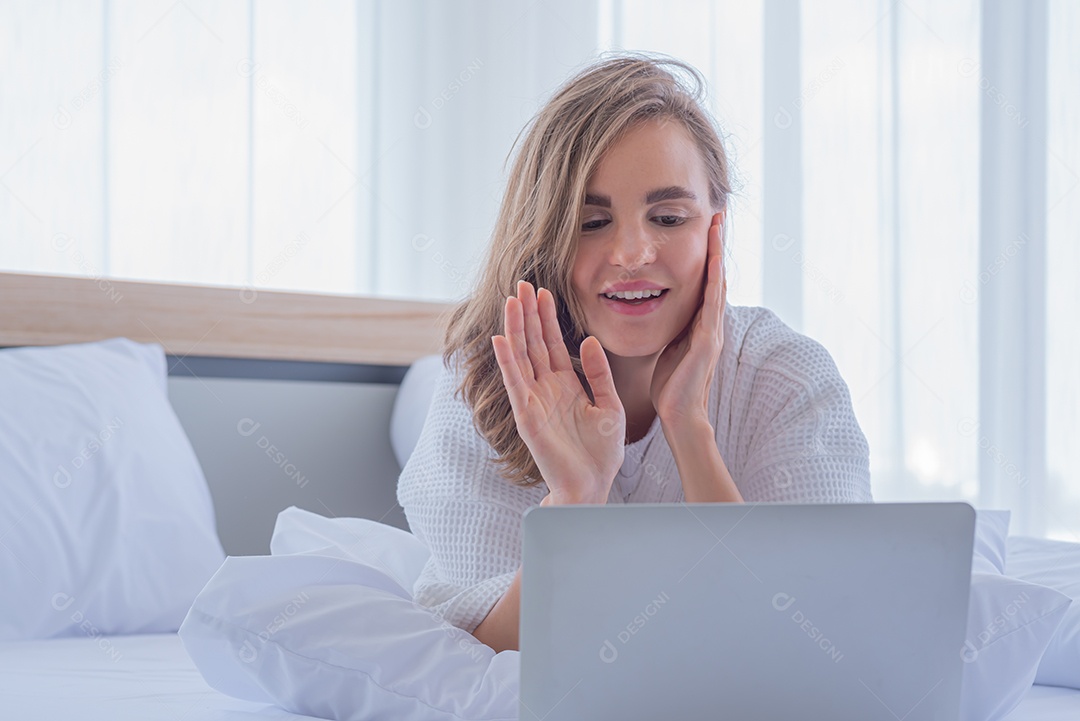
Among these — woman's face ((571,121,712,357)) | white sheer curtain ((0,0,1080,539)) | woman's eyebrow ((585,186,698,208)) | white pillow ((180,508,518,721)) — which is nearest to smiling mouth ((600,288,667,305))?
woman's face ((571,121,712,357))

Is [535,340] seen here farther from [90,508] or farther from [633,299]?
[90,508]

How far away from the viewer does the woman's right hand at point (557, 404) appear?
3.42ft

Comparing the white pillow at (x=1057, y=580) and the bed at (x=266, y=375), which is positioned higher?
the bed at (x=266, y=375)

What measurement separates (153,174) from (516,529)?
1.03 m

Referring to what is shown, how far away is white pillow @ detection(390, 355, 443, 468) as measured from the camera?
1755 millimetres

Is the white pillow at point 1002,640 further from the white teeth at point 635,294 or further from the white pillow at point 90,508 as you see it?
the white pillow at point 90,508

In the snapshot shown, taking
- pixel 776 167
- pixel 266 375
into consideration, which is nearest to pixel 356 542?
pixel 266 375

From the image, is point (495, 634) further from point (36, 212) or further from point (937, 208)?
point (937, 208)

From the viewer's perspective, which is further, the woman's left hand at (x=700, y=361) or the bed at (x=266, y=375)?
the bed at (x=266, y=375)

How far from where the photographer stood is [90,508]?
1.36 m

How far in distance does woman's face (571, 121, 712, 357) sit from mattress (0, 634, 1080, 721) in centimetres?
55

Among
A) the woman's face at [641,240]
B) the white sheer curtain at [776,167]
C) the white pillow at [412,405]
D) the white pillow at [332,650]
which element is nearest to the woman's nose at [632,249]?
the woman's face at [641,240]

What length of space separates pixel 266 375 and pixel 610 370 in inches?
33.2

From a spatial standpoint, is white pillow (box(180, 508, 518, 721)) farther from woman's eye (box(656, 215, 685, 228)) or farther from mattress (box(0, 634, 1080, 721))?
woman's eye (box(656, 215, 685, 228))
